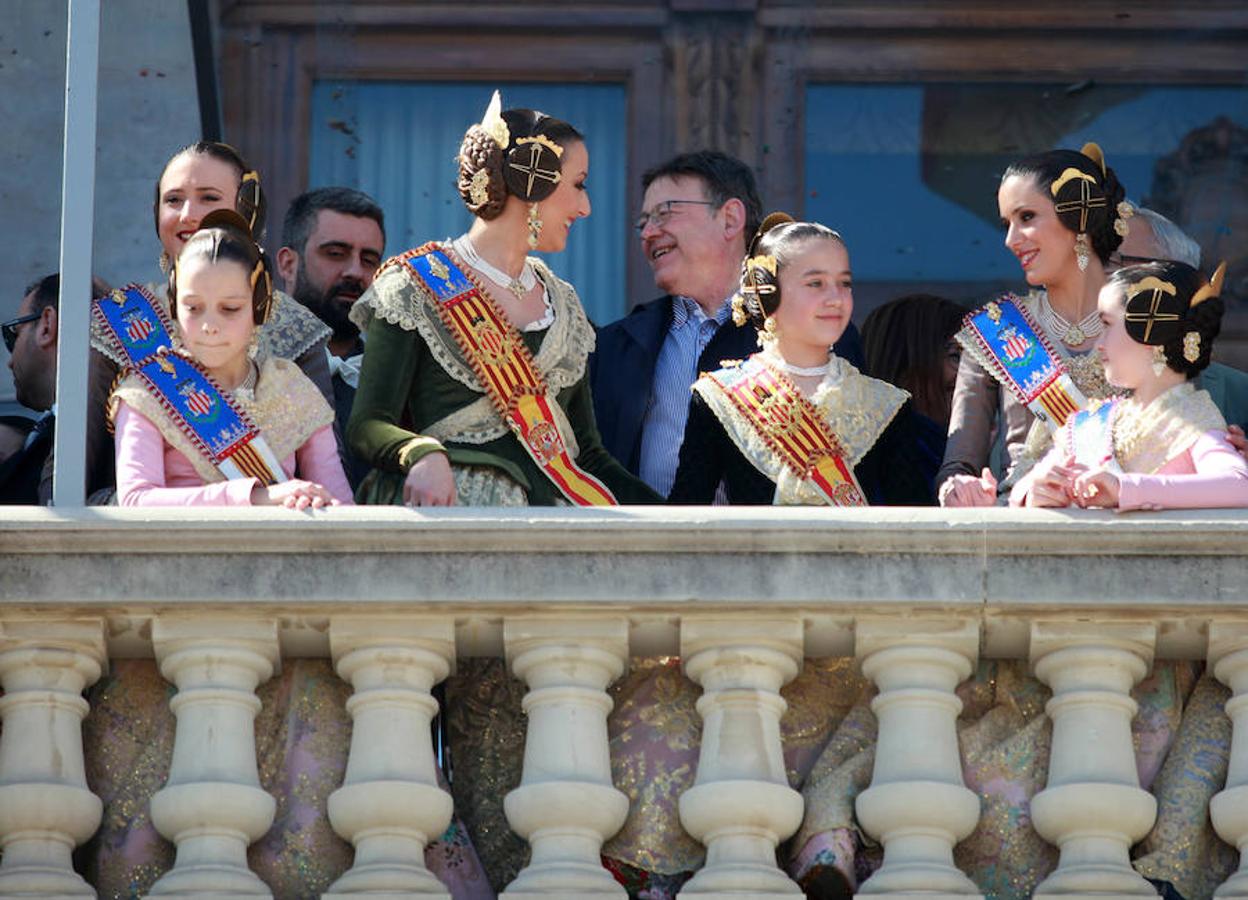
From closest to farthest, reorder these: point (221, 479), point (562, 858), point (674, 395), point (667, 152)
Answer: point (562, 858), point (221, 479), point (674, 395), point (667, 152)

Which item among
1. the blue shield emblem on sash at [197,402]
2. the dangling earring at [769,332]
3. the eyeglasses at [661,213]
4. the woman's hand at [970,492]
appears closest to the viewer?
the woman's hand at [970,492]

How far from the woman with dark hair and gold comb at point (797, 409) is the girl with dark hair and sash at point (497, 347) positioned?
24cm

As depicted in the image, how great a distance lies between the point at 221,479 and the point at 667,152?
341 centimetres

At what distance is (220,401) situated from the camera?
23.7 ft

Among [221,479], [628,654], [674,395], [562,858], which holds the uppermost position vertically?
[674,395]

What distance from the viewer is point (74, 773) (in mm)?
6430

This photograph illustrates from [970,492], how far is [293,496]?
1.34 metres

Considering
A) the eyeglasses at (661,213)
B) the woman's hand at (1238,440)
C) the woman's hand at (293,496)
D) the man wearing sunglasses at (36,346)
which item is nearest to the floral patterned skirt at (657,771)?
the woman's hand at (293,496)

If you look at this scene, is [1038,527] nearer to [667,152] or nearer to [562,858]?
[562,858]

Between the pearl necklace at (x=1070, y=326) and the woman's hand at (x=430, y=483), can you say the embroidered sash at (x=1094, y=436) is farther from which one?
the woman's hand at (x=430, y=483)

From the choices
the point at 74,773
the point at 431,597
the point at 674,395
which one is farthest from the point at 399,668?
the point at 674,395

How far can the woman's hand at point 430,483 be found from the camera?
6977 mm

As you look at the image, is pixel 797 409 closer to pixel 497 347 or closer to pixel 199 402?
pixel 497 347

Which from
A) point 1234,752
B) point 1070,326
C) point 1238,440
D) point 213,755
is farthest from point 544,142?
point 1234,752
